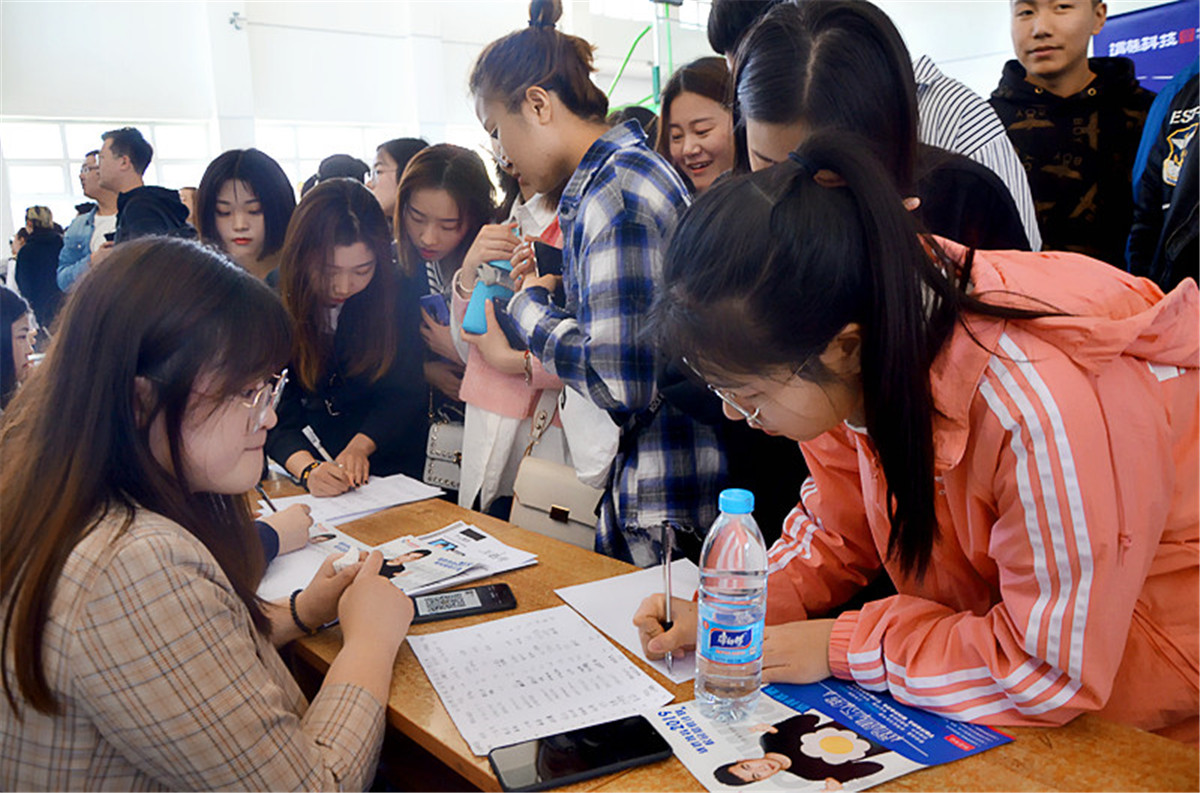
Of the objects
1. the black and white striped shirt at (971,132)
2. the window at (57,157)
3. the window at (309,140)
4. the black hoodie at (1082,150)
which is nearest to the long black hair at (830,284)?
the black and white striped shirt at (971,132)

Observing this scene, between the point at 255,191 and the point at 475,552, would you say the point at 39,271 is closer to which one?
the point at 255,191

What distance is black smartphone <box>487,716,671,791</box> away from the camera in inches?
33.6

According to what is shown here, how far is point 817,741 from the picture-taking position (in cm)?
89

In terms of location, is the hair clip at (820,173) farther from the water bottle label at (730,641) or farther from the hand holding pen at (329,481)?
the hand holding pen at (329,481)

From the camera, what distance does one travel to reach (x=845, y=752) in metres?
0.87

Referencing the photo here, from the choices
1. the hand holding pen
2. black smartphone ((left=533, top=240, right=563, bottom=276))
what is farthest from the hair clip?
the hand holding pen

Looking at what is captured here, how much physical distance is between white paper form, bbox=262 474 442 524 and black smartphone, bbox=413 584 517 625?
50 cm

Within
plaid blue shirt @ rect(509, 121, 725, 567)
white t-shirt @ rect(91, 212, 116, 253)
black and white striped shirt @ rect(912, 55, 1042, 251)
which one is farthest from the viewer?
white t-shirt @ rect(91, 212, 116, 253)

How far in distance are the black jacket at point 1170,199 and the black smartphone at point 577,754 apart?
163 cm

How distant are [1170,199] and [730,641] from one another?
1823 millimetres

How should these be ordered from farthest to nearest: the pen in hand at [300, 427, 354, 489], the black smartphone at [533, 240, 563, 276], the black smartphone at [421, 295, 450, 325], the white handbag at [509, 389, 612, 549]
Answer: the black smartphone at [421, 295, 450, 325] → the pen in hand at [300, 427, 354, 489] → the black smartphone at [533, 240, 563, 276] → the white handbag at [509, 389, 612, 549]

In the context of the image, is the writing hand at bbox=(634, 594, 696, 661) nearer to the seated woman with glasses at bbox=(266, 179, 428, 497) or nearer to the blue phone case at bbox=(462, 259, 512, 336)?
the blue phone case at bbox=(462, 259, 512, 336)

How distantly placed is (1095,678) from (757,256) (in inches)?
20.0

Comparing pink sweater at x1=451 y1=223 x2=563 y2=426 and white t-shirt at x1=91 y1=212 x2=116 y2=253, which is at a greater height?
white t-shirt at x1=91 y1=212 x2=116 y2=253
